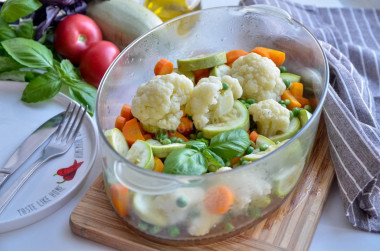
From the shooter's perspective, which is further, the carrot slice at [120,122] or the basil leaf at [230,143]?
the carrot slice at [120,122]

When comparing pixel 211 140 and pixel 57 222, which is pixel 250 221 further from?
pixel 57 222

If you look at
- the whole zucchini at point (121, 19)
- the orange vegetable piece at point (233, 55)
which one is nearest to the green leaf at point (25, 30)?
the whole zucchini at point (121, 19)

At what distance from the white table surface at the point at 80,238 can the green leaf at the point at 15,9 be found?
0.76m

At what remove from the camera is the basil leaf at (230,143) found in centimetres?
118

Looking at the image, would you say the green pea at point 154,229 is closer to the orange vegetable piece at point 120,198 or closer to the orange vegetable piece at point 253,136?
the orange vegetable piece at point 120,198

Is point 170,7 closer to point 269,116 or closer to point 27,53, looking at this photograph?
point 27,53

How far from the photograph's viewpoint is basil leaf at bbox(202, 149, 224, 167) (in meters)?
1.17

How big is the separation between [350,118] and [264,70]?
10.7 inches

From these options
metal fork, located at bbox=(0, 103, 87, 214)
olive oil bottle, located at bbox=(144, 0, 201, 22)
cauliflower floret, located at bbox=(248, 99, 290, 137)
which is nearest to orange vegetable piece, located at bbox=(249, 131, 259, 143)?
cauliflower floret, located at bbox=(248, 99, 290, 137)

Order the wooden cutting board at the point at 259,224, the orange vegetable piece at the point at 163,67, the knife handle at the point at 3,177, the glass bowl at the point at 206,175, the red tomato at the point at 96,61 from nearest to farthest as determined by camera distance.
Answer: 1. the glass bowl at the point at 206,175
2. the wooden cutting board at the point at 259,224
3. the knife handle at the point at 3,177
4. the orange vegetable piece at the point at 163,67
5. the red tomato at the point at 96,61

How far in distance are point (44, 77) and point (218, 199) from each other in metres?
0.82

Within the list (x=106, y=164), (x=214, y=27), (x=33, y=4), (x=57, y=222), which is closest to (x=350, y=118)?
(x=214, y=27)

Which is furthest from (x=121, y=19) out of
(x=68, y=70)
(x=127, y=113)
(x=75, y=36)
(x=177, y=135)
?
(x=177, y=135)

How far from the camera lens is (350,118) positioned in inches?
51.6
